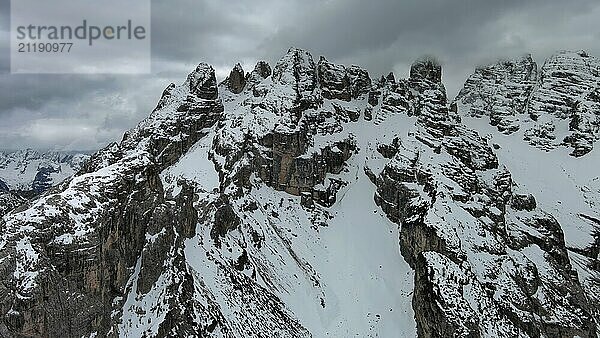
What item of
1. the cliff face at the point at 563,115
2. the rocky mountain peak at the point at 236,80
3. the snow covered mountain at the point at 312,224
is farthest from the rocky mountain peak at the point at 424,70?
the rocky mountain peak at the point at 236,80

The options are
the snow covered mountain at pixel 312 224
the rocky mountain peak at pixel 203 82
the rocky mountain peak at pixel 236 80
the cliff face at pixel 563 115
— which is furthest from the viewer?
the rocky mountain peak at pixel 236 80

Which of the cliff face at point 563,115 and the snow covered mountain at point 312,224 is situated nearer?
the snow covered mountain at point 312,224

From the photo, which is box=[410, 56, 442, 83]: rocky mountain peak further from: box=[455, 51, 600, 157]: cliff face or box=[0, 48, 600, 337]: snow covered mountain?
box=[455, 51, 600, 157]: cliff face

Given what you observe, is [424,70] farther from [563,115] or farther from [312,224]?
[312,224]

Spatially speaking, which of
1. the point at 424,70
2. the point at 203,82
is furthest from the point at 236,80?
the point at 424,70

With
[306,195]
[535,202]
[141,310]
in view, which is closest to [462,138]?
[535,202]

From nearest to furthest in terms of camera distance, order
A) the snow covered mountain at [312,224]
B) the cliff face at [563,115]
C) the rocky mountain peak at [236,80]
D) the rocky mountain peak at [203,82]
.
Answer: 1. the snow covered mountain at [312,224]
2. the rocky mountain peak at [203,82]
3. the cliff face at [563,115]
4. the rocky mountain peak at [236,80]

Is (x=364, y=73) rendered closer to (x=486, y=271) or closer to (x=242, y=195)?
(x=242, y=195)

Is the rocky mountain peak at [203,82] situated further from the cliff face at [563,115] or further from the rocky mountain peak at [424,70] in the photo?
the cliff face at [563,115]
